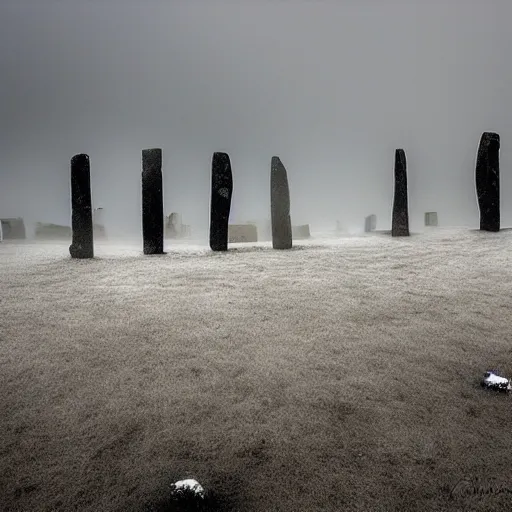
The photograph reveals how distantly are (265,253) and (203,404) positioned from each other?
4677 millimetres

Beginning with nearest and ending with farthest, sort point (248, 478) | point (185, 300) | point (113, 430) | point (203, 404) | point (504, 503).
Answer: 1. point (504, 503)
2. point (248, 478)
3. point (113, 430)
4. point (203, 404)
5. point (185, 300)

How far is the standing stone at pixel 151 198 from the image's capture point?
718 cm

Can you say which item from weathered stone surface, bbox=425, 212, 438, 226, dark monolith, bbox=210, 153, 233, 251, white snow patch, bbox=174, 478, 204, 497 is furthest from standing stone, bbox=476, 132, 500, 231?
white snow patch, bbox=174, 478, 204, 497

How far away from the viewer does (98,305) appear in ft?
13.1

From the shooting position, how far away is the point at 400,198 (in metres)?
9.16

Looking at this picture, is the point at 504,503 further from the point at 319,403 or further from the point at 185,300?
the point at 185,300

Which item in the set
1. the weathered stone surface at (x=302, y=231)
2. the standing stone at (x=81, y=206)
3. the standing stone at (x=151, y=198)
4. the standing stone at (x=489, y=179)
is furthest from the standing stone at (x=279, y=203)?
the weathered stone surface at (x=302, y=231)

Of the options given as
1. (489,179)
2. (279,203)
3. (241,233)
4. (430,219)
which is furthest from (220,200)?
(430,219)

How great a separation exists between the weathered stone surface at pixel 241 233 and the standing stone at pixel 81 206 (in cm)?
687

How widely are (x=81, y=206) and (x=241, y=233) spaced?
284 inches

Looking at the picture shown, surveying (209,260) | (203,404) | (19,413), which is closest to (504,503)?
(203,404)

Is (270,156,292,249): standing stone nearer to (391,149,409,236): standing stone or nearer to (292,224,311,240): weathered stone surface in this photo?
(391,149,409,236): standing stone

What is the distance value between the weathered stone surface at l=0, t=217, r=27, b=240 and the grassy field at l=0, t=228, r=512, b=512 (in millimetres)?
11920

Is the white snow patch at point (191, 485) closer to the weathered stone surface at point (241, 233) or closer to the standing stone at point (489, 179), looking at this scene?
the standing stone at point (489, 179)
